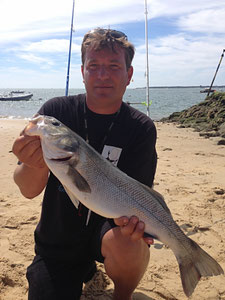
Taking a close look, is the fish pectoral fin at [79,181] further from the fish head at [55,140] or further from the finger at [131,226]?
the finger at [131,226]

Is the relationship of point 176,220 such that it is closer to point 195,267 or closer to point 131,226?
point 195,267

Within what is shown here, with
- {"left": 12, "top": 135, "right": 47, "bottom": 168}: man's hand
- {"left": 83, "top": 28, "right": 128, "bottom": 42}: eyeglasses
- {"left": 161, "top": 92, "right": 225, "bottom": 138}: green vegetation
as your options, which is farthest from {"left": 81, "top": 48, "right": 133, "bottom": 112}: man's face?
{"left": 161, "top": 92, "right": 225, "bottom": 138}: green vegetation

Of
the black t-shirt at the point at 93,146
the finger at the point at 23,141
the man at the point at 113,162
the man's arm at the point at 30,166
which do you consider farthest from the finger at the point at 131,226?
the finger at the point at 23,141

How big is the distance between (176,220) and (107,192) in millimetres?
2409

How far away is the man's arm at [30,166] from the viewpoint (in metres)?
2.49

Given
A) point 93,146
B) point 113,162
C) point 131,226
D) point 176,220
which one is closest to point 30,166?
point 93,146

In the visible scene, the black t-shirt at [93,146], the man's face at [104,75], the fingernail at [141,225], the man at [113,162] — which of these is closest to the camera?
the fingernail at [141,225]

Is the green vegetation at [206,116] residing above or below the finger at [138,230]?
above

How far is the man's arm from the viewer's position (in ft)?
8.17

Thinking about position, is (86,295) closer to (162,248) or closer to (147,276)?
(147,276)

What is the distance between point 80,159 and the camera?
2393 mm

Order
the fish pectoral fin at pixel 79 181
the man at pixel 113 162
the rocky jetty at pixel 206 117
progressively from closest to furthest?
1. the fish pectoral fin at pixel 79 181
2. the man at pixel 113 162
3. the rocky jetty at pixel 206 117

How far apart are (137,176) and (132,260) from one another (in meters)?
0.82

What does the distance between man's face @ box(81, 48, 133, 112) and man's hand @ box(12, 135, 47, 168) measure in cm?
88
